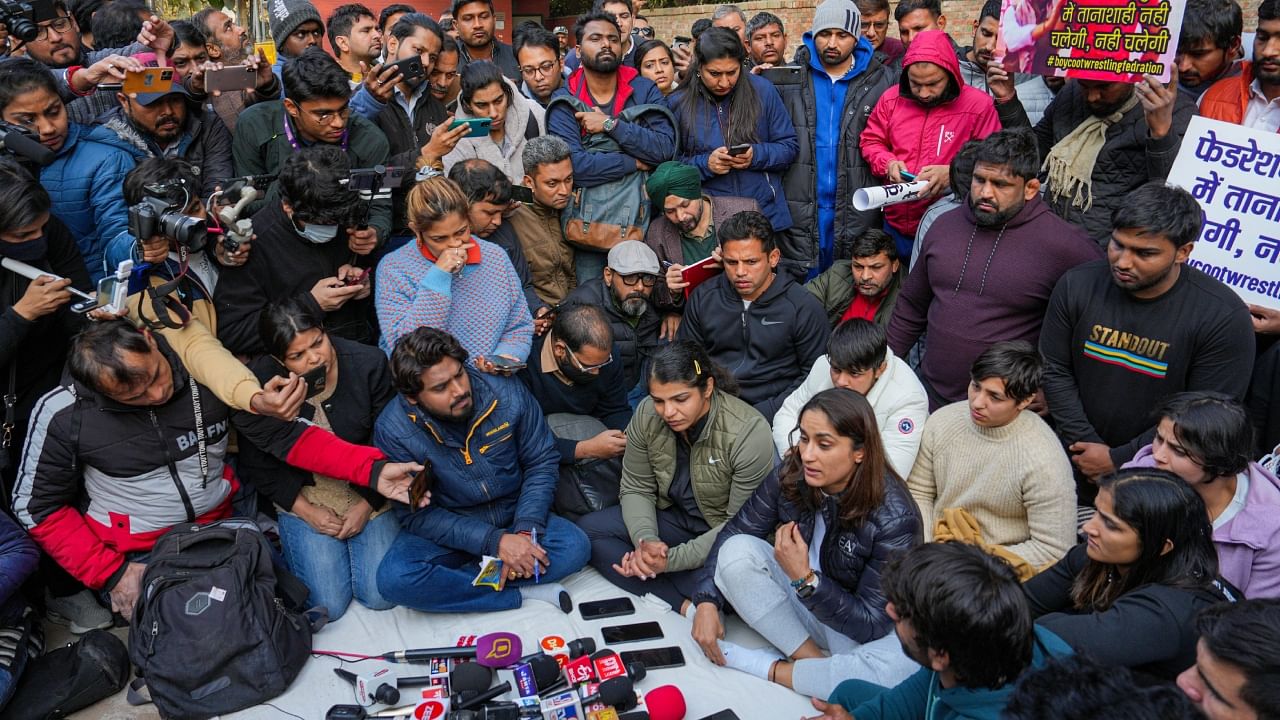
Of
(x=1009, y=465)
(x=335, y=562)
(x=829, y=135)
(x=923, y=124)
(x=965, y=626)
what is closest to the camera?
(x=965, y=626)

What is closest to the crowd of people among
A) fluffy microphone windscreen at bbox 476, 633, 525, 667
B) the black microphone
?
fluffy microphone windscreen at bbox 476, 633, 525, 667

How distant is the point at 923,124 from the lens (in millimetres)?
4844

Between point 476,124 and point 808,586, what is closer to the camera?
point 808,586

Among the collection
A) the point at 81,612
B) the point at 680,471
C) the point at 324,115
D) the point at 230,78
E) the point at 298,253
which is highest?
the point at 230,78

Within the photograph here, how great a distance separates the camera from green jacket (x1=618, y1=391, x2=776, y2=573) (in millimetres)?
3930

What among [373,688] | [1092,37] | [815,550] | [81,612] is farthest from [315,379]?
[1092,37]

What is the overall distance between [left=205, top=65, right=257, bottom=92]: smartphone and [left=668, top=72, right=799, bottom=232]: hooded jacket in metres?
2.32

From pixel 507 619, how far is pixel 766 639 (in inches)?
44.4

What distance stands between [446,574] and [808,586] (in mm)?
1590

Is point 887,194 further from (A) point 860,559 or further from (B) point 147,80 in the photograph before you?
(B) point 147,80

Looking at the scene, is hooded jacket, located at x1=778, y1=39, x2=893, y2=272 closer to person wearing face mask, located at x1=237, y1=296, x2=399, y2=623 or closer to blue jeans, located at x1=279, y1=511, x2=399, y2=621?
person wearing face mask, located at x1=237, y1=296, x2=399, y2=623

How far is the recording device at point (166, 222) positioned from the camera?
11.7 ft

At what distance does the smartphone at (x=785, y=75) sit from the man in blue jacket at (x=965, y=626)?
3640mm

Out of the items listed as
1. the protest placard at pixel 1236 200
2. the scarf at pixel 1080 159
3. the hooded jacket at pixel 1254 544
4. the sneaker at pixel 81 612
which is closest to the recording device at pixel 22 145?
the sneaker at pixel 81 612
